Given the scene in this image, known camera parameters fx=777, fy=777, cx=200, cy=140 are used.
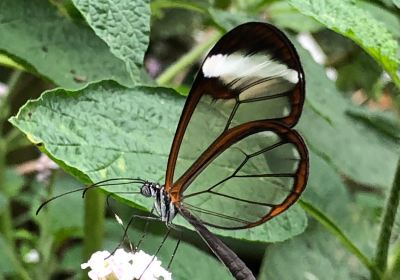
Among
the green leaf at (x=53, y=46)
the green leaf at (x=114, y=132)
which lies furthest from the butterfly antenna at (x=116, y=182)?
the green leaf at (x=53, y=46)

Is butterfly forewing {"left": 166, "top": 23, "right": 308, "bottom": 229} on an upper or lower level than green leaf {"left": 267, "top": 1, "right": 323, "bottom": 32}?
upper

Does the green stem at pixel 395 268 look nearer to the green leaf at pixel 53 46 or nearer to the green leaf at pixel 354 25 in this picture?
the green leaf at pixel 354 25

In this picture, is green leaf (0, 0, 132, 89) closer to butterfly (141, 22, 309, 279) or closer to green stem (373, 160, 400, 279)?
butterfly (141, 22, 309, 279)

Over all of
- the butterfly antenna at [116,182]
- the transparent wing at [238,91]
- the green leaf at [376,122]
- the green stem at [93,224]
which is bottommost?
the green stem at [93,224]

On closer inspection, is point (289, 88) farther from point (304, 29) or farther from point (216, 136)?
point (304, 29)

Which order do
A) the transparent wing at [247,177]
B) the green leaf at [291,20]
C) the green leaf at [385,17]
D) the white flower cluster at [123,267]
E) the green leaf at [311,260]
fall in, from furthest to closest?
1. the green leaf at [291,20]
2. the green leaf at [385,17]
3. the green leaf at [311,260]
4. the transparent wing at [247,177]
5. the white flower cluster at [123,267]

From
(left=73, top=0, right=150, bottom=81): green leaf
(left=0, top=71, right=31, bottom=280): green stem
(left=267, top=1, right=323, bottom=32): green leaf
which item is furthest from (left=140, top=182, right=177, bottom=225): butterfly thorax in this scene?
(left=267, top=1, right=323, bottom=32): green leaf

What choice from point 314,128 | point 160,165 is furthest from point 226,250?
point 314,128

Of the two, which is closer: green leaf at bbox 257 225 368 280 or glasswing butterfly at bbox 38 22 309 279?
glasswing butterfly at bbox 38 22 309 279
